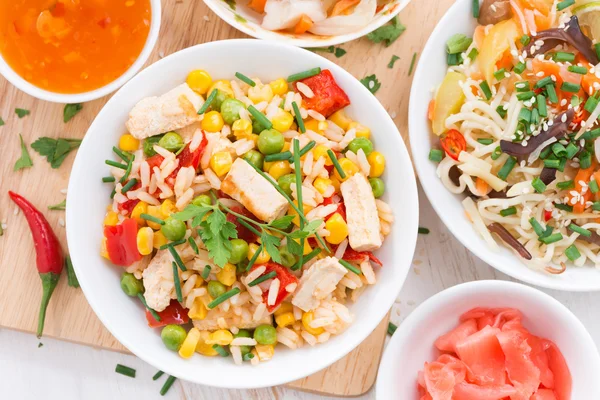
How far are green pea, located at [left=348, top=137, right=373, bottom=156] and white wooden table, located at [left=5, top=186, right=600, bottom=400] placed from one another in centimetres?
68

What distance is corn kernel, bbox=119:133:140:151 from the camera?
9.55ft

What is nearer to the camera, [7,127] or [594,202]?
[594,202]

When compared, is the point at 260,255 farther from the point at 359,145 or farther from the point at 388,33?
the point at 388,33

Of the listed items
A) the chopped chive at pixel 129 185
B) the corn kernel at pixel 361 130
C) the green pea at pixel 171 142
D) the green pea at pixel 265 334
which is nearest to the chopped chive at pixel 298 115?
the corn kernel at pixel 361 130

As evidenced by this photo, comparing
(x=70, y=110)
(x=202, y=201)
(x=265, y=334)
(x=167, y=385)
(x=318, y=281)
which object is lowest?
(x=167, y=385)

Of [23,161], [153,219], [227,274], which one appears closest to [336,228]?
[227,274]

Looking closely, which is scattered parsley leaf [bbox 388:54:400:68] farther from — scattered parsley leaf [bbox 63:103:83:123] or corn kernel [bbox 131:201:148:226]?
scattered parsley leaf [bbox 63:103:83:123]

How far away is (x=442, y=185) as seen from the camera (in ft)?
10.6

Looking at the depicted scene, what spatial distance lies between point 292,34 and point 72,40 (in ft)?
3.25

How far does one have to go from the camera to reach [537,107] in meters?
3.06

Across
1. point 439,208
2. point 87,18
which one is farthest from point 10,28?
point 439,208

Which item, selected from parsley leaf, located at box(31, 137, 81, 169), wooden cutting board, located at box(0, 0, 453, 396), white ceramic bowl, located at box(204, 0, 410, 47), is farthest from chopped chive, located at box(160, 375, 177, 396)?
white ceramic bowl, located at box(204, 0, 410, 47)

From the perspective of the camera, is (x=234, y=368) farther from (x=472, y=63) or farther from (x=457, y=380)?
(x=472, y=63)

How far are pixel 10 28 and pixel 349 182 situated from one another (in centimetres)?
167
